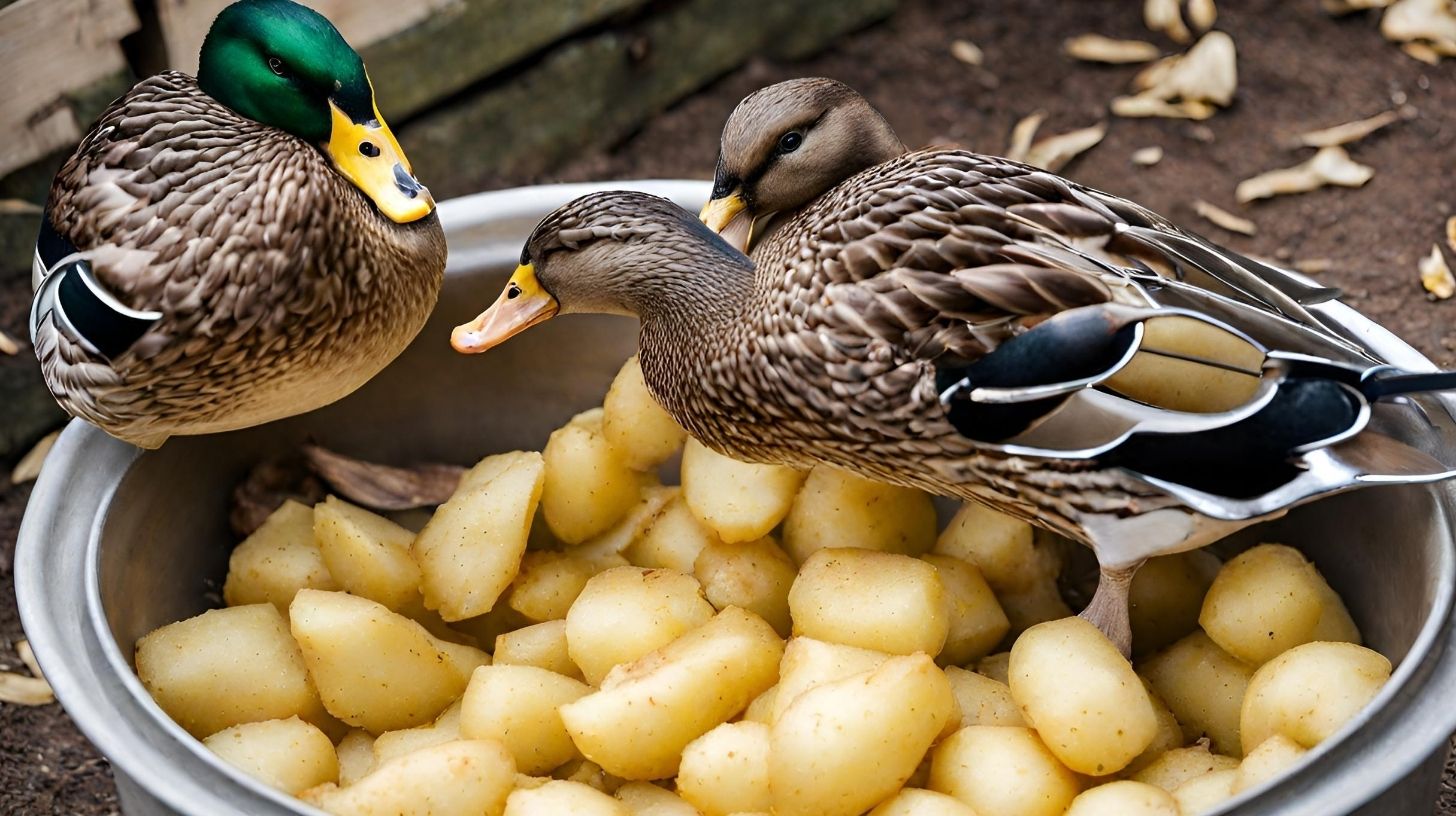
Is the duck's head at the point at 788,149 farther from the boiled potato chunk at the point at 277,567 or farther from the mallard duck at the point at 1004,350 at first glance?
the boiled potato chunk at the point at 277,567

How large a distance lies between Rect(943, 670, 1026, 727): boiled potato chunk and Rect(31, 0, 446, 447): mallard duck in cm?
72

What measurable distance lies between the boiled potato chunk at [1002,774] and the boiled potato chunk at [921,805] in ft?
0.11

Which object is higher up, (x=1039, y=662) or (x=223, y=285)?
(x=223, y=285)

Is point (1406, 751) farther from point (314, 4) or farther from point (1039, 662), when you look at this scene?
point (314, 4)

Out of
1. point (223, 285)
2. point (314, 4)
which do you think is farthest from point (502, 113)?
point (223, 285)

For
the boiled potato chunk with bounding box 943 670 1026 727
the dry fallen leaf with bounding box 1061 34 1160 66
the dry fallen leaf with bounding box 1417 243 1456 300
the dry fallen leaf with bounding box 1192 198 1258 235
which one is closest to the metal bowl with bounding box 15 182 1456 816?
the boiled potato chunk with bounding box 943 670 1026 727

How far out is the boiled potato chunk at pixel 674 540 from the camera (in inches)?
68.9

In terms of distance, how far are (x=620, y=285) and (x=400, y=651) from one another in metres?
0.45

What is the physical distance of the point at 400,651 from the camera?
1561mm

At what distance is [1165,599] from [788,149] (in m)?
0.67

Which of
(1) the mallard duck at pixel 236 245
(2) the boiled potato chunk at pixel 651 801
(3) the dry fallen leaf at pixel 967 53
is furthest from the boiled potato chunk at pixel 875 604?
(3) the dry fallen leaf at pixel 967 53

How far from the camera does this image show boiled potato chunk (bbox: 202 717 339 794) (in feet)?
4.76

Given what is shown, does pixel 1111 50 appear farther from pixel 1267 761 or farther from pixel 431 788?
pixel 431 788

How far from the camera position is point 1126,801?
133 cm
